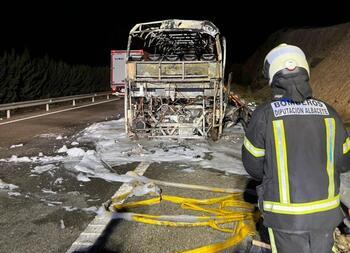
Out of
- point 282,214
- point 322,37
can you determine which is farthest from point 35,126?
point 322,37

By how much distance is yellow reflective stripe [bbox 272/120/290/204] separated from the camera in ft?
8.29

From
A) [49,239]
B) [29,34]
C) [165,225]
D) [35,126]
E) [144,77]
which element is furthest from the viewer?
[29,34]

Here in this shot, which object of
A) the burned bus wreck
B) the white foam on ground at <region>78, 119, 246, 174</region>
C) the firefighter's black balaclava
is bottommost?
the white foam on ground at <region>78, 119, 246, 174</region>

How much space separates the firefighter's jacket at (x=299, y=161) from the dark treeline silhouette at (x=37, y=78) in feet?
66.4

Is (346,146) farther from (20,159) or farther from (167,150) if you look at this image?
(20,159)

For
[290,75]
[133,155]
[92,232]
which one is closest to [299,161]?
[290,75]

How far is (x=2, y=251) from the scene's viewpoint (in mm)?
4230

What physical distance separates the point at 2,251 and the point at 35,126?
1110 centimetres

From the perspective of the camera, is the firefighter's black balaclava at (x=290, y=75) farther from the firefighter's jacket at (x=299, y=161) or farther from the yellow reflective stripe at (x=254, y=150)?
the yellow reflective stripe at (x=254, y=150)

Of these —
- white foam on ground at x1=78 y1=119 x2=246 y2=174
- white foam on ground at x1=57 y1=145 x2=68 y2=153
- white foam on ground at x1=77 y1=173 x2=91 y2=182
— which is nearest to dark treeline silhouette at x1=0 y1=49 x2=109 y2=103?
white foam on ground at x1=78 y1=119 x2=246 y2=174

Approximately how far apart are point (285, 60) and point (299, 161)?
0.61 metres

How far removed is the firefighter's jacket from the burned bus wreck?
8472 millimetres

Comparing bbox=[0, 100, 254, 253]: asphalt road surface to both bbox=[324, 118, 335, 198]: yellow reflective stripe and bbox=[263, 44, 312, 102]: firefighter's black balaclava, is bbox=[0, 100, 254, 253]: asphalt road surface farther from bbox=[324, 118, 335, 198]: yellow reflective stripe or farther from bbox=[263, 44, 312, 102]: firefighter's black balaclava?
bbox=[263, 44, 312, 102]: firefighter's black balaclava

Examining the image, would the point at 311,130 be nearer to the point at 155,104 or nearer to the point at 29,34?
the point at 155,104
